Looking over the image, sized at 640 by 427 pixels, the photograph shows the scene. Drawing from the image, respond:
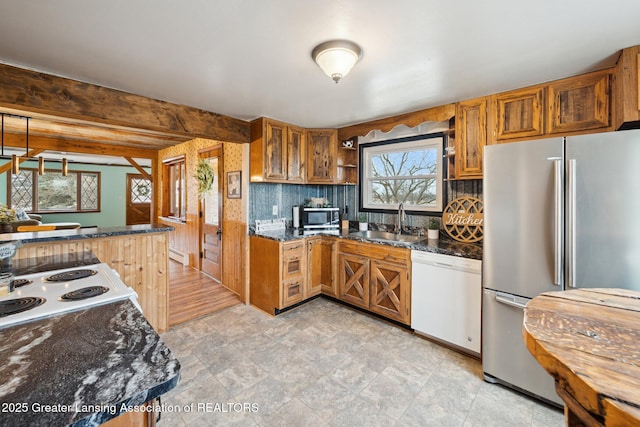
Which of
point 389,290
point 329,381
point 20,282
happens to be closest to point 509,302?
point 389,290

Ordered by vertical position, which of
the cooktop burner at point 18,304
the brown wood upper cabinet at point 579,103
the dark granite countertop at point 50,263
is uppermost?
the brown wood upper cabinet at point 579,103

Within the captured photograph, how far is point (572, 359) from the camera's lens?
722mm

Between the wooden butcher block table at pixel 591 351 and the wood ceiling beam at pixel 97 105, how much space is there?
10.6ft

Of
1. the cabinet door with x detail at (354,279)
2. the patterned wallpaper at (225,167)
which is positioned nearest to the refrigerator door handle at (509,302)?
the cabinet door with x detail at (354,279)

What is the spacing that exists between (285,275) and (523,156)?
257 centimetres

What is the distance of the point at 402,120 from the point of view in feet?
10.3

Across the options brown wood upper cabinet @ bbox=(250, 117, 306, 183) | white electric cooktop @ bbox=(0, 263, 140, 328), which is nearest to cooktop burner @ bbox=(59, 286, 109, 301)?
Answer: white electric cooktop @ bbox=(0, 263, 140, 328)

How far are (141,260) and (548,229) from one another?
350 cm

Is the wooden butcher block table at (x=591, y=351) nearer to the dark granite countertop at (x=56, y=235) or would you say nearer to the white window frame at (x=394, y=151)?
the white window frame at (x=394, y=151)

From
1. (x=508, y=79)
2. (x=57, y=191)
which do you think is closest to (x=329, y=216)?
(x=508, y=79)

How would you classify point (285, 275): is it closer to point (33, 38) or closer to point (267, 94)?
point (267, 94)

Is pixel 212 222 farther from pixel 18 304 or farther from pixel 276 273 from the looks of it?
pixel 18 304

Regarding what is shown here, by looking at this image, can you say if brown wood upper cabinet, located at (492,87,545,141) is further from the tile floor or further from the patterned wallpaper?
the patterned wallpaper

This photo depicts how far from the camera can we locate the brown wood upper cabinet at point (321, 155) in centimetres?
383
